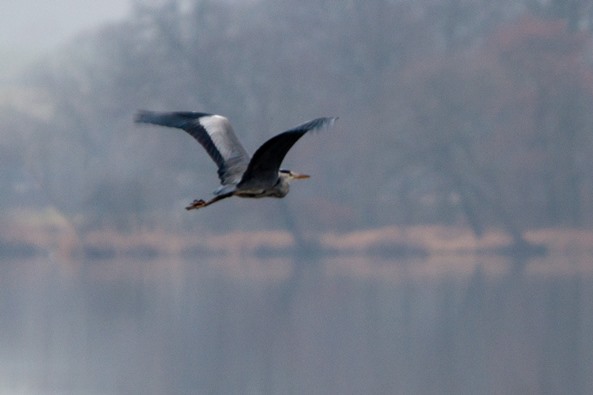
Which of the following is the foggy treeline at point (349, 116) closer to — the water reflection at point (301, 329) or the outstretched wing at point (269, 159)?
the water reflection at point (301, 329)

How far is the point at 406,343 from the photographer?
19.4 meters

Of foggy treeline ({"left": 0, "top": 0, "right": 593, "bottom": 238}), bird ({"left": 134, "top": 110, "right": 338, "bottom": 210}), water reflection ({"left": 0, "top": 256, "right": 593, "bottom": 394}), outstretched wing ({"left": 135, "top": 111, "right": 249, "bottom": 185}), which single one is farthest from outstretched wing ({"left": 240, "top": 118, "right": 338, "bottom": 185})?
foggy treeline ({"left": 0, "top": 0, "right": 593, "bottom": 238})

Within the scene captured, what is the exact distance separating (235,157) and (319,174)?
26868 millimetres

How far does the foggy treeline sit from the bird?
2408cm

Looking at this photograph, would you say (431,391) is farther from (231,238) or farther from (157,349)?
(231,238)

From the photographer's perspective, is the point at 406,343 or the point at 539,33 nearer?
the point at 406,343

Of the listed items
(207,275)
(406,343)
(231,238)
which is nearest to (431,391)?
(406,343)

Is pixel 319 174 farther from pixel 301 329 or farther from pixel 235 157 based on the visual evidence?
pixel 235 157

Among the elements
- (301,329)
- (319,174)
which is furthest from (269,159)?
(319,174)

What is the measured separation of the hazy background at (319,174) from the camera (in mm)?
24203

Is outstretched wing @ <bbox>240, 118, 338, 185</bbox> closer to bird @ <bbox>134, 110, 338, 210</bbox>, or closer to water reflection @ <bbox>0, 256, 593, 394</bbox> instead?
bird @ <bbox>134, 110, 338, 210</bbox>

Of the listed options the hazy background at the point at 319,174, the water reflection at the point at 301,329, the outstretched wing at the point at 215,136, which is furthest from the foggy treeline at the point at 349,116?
the outstretched wing at the point at 215,136

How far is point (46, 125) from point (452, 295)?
17718 mm

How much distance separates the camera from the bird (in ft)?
25.4
